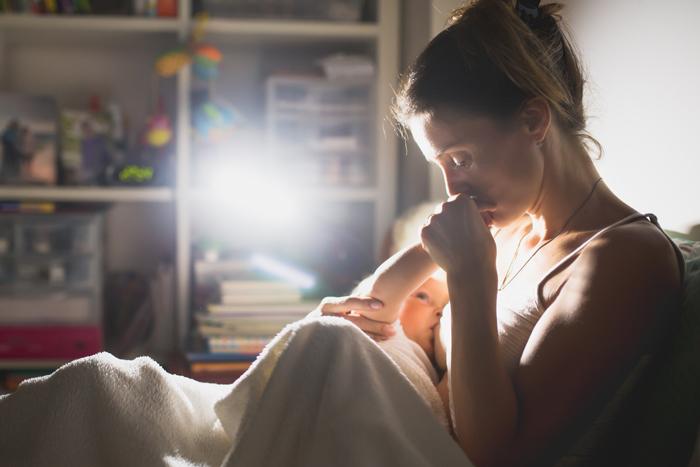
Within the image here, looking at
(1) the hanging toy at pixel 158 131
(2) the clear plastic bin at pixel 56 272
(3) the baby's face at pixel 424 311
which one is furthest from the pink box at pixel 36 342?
(3) the baby's face at pixel 424 311

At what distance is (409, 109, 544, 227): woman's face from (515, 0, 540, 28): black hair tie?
0.18 metres

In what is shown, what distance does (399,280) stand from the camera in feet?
4.32

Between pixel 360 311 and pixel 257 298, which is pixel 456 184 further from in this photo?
pixel 257 298

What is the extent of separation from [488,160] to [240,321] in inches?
48.9

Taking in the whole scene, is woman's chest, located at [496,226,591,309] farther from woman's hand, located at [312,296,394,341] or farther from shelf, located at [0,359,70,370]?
shelf, located at [0,359,70,370]

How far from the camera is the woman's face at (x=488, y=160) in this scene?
1064 millimetres

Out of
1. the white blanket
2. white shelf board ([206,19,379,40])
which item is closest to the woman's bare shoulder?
the white blanket

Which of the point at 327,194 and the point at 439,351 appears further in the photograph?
the point at 327,194

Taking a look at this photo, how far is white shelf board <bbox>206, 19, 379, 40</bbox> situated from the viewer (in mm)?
2314

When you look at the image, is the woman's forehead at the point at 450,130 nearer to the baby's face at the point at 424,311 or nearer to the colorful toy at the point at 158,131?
the baby's face at the point at 424,311

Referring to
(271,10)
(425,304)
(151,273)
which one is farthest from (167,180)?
(425,304)

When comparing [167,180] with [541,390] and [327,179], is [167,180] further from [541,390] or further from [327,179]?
[541,390]

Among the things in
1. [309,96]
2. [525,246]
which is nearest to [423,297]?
[525,246]

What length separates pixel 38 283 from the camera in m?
2.30
